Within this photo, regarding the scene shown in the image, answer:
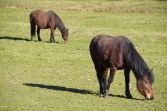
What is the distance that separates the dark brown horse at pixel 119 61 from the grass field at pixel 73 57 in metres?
0.52

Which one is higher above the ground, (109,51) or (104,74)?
(109,51)

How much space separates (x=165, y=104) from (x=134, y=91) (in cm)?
197

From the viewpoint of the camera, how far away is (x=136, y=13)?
1378 inches

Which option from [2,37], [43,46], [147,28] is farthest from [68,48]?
[147,28]

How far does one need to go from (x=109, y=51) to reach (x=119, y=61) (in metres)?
0.53

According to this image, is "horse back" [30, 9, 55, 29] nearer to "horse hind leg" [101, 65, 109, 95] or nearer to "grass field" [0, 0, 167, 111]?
"grass field" [0, 0, 167, 111]

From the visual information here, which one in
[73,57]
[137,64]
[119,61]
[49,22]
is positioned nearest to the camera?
[137,64]

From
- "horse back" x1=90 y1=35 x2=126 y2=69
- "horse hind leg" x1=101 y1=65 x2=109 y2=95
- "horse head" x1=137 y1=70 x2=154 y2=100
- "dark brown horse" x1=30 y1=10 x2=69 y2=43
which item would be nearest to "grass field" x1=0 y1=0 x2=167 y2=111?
"horse head" x1=137 y1=70 x2=154 y2=100

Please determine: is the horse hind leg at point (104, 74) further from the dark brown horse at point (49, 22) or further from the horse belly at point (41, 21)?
the horse belly at point (41, 21)

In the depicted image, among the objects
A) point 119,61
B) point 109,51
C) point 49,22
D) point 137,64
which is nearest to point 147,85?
point 137,64

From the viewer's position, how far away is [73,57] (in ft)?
58.1

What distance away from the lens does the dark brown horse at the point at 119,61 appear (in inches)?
376

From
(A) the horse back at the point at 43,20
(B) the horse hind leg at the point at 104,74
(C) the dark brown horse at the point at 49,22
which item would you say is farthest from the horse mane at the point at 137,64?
(A) the horse back at the point at 43,20

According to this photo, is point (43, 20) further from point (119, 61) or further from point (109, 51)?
point (119, 61)
